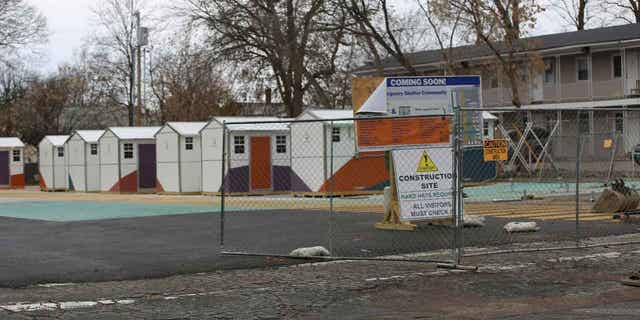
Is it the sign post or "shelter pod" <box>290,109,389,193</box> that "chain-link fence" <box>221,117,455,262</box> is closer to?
"shelter pod" <box>290,109,389,193</box>

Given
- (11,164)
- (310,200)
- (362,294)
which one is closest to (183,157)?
(310,200)

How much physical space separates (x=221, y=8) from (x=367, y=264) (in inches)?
1394

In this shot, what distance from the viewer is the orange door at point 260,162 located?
3166cm

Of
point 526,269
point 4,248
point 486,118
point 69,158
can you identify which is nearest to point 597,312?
point 526,269

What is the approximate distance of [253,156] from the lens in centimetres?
3178

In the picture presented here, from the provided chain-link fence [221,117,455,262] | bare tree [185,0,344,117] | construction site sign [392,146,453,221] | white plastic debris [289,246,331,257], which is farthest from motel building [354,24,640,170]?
white plastic debris [289,246,331,257]

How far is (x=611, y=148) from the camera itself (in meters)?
19.4

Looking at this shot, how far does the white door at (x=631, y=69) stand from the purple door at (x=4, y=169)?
108ft

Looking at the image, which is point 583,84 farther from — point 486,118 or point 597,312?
point 597,312

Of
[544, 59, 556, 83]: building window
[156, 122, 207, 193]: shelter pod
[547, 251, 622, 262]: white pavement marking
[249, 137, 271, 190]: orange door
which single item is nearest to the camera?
[547, 251, 622, 262]: white pavement marking

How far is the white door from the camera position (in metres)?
45.4

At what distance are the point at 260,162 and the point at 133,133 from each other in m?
8.08

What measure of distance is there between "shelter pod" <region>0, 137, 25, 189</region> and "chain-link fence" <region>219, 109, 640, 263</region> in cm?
2182

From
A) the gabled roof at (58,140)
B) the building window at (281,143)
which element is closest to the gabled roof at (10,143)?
the gabled roof at (58,140)
